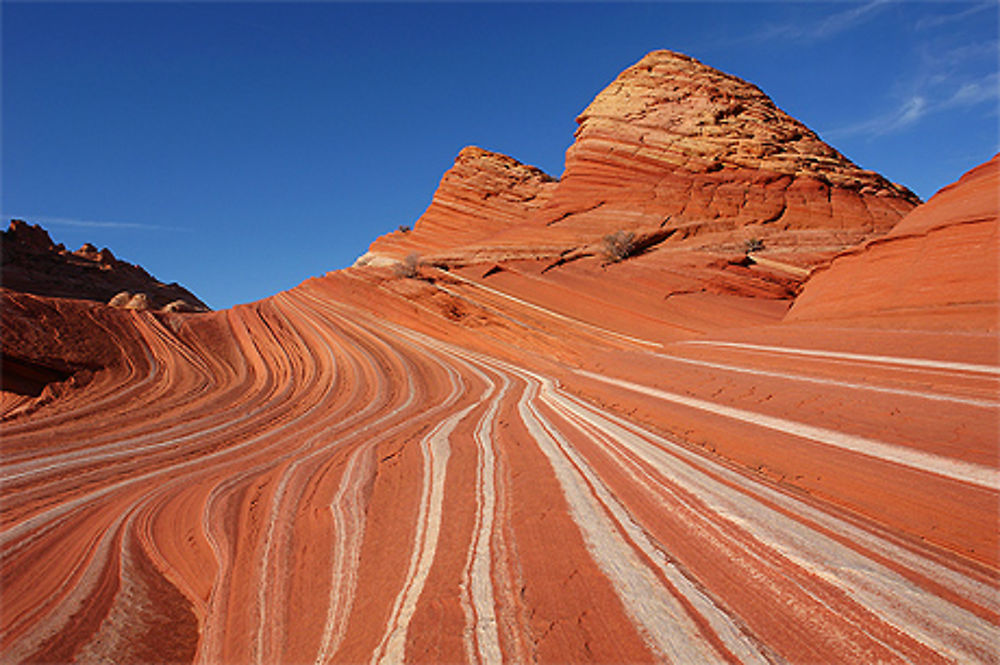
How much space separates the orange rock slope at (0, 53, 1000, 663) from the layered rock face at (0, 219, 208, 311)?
1317 inches

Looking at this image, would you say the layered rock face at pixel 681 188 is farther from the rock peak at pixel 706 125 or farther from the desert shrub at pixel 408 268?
the desert shrub at pixel 408 268

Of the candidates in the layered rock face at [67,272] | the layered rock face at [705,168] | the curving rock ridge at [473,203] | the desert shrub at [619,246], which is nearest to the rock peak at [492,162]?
the curving rock ridge at [473,203]

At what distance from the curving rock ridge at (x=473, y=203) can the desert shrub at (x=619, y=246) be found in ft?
27.3

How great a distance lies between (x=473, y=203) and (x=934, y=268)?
2644 cm

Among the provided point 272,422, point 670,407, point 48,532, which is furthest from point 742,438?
point 272,422

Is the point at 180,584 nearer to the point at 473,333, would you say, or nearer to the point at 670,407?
the point at 670,407

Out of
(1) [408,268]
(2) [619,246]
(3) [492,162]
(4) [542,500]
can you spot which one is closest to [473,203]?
(3) [492,162]

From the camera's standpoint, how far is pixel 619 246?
898 inches

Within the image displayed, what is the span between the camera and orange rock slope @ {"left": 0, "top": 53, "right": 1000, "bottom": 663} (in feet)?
9.71

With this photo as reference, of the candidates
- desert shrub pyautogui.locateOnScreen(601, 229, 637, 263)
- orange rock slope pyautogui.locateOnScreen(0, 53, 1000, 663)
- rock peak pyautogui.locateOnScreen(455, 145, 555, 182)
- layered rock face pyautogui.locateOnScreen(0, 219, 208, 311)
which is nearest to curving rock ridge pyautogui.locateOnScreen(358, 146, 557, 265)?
rock peak pyautogui.locateOnScreen(455, 145, 555, 182)

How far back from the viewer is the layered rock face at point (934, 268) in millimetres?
8281

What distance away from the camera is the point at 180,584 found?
4.67 m

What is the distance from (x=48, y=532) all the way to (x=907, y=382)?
10606 millimetres

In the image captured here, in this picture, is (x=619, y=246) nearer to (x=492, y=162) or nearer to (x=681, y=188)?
(x=681, y=188)
